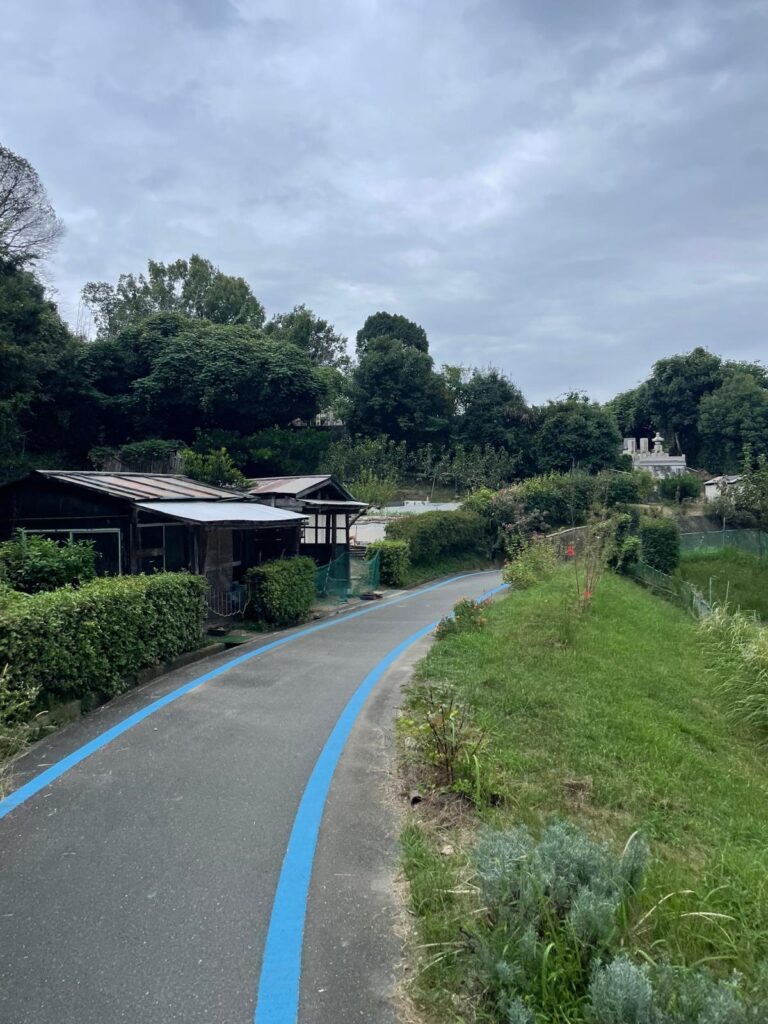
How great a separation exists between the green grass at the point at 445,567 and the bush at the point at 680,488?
1812 centimetres

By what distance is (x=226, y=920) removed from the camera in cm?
316

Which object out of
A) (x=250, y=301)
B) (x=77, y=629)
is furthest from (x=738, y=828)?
(x=250, y=301)

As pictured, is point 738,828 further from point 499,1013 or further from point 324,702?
point 324,702

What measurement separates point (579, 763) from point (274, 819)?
→ 7.87 feet

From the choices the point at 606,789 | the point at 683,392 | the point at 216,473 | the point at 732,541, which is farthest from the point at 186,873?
the point at 683,392

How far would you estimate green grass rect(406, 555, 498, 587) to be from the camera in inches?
931

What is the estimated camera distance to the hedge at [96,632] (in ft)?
18.7

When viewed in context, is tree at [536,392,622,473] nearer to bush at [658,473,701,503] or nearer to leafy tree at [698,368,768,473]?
bush at [658,473,701,503]

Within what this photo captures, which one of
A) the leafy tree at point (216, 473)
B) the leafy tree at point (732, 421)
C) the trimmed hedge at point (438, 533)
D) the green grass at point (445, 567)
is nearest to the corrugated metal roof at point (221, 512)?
the leafy tree at point (216, 473)

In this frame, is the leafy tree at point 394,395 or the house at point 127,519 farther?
the leafy tree at point 394,395

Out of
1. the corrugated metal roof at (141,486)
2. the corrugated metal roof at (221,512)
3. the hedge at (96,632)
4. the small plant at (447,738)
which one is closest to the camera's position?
the small plant at (447,738)

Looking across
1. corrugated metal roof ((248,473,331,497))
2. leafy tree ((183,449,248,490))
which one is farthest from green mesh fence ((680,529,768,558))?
leafy tree ((183,449,248,490))

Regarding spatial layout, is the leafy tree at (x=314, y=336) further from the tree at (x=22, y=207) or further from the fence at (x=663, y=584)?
the fence at (x=663, y=584)

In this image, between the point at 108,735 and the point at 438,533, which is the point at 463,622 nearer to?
the point at 108,735
